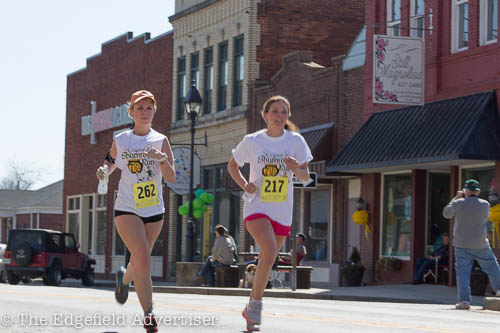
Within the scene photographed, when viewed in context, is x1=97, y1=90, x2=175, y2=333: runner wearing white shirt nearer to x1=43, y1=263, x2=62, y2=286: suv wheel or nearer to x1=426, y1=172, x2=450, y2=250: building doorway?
x1=426, y1=172, x2=450, y2=250: building doorway

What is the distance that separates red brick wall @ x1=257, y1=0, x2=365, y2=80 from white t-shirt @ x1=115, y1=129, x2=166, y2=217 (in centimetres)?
2656

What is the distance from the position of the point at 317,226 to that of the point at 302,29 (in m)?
7.76

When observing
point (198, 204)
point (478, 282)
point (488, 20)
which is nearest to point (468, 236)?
point (478, 282)

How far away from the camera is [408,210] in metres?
26.9

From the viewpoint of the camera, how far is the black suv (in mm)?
33906

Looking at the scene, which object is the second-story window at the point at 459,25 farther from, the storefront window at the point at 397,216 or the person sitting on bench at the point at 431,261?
the person sitting on bench at the point at 431,261

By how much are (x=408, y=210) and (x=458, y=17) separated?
16.0 feet

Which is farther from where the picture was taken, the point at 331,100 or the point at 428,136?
the point at 331,100

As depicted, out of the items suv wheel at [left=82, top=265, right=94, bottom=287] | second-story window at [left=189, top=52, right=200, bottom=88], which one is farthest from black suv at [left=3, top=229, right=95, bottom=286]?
second-story window at [left=189, top=52, right=200, bottom=88]

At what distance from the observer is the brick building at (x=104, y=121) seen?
4303 cm

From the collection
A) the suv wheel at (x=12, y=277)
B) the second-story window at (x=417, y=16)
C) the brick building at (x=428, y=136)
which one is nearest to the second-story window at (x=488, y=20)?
the brick building at (x=428, y=136)

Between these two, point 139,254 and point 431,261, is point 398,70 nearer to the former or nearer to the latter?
point 431,261

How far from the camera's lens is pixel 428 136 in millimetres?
24094

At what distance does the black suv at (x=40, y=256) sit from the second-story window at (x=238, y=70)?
7.19 meters
